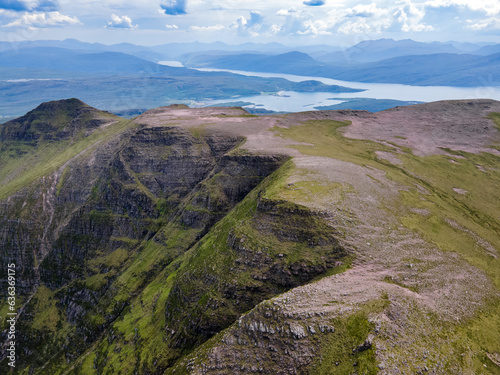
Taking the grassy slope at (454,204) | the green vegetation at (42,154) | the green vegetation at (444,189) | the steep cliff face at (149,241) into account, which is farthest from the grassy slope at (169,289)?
the green vegetation at (42,154)

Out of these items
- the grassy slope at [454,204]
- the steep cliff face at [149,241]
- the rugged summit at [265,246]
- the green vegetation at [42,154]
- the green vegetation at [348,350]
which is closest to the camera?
the green vegetation at [348,350]

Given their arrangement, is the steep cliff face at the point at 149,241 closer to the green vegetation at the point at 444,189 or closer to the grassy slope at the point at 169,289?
the grassy slope at the point at 169,289

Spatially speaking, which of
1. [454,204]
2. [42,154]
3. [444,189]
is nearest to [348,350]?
[454,204]

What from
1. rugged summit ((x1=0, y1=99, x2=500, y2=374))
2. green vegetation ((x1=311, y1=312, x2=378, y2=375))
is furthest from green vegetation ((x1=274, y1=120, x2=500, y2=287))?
green vegetation ((x1=311, y1=312, x2=378, y2=375))

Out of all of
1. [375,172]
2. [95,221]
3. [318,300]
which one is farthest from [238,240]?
[95,221]

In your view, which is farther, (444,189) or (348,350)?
(444,189)

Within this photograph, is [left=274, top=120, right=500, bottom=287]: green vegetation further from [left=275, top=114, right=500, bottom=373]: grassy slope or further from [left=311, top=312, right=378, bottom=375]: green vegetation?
[left=311, top=312, right=378, bottom=375]: green vegetation

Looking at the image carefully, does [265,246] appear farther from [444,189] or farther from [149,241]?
[149,241]
